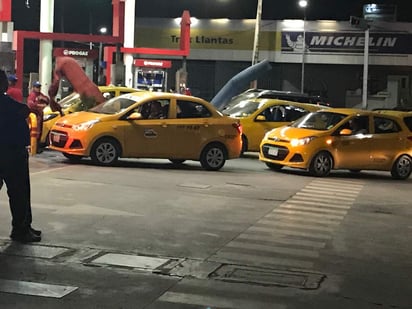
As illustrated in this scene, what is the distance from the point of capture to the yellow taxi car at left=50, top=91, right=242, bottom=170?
14.3 meters

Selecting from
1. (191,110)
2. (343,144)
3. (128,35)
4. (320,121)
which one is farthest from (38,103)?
(128,35)

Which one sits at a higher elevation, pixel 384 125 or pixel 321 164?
pixel 384 125

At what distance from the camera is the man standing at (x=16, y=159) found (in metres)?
7.26

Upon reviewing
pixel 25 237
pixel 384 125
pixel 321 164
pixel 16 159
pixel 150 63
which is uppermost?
pixel 150 63

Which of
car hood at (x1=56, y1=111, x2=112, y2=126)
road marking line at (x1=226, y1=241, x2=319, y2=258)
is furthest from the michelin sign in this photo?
road marking line at (x1=226, y1=241, x2=319, y2=258)

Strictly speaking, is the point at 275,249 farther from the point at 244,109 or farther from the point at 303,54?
the point at 303,54

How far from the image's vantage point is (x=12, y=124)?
23.9ft

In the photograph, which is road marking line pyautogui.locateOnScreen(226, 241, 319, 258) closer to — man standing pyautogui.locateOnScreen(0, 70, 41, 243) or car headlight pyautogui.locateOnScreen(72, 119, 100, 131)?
man standing pyautogui.locateOnScreen(0, 70, 41, 243)

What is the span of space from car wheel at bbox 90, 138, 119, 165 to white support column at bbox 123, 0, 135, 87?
13451 mm

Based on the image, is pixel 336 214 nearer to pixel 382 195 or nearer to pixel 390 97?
pixel 382 195

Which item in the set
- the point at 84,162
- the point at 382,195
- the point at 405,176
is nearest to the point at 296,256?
the point at 382,195

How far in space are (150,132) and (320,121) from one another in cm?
422

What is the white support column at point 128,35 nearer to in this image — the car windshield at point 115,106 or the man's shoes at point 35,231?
the car windshield at point 115,106

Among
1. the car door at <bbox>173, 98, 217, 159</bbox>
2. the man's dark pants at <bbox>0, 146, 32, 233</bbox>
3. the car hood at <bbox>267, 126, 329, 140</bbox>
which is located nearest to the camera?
the man's dark pants at <bbox>0, 146, 32, 233</bbox>
